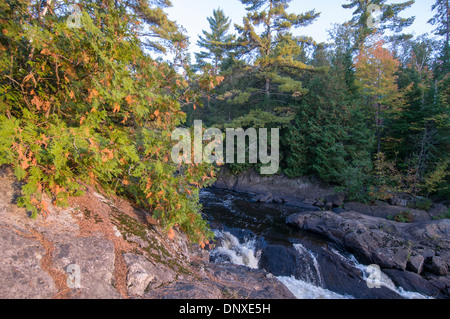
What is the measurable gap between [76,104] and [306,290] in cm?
607

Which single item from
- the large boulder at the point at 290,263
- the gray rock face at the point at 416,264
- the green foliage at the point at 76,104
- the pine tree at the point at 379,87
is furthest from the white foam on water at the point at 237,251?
the pine tree at the point at 379,87

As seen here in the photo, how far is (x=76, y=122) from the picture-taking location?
9.87 feet

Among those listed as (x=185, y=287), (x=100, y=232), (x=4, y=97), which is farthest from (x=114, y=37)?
(x=185, y=287)

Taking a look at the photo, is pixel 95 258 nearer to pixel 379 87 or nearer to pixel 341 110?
pixel 341 110

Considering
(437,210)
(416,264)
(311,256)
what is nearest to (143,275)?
(311,256)

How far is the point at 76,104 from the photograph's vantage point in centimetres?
280

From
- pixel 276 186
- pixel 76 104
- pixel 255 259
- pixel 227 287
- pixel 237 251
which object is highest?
pixel 76 104

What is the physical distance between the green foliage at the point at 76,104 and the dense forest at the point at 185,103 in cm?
2

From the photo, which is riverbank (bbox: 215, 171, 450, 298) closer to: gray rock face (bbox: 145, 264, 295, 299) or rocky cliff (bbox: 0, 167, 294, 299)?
gray rock face (bbox: 145, 264, 295, 299)

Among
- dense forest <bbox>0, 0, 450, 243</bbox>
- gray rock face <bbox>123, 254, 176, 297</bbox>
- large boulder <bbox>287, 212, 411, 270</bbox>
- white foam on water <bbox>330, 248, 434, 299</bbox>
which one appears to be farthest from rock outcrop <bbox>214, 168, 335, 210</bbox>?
gray rock face <bbox>123, 254, 176, 297</bbox>

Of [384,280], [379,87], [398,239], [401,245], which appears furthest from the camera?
[379,87]

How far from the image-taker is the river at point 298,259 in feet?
18.0

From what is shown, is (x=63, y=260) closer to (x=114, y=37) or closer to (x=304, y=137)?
(x=114, y=37)
